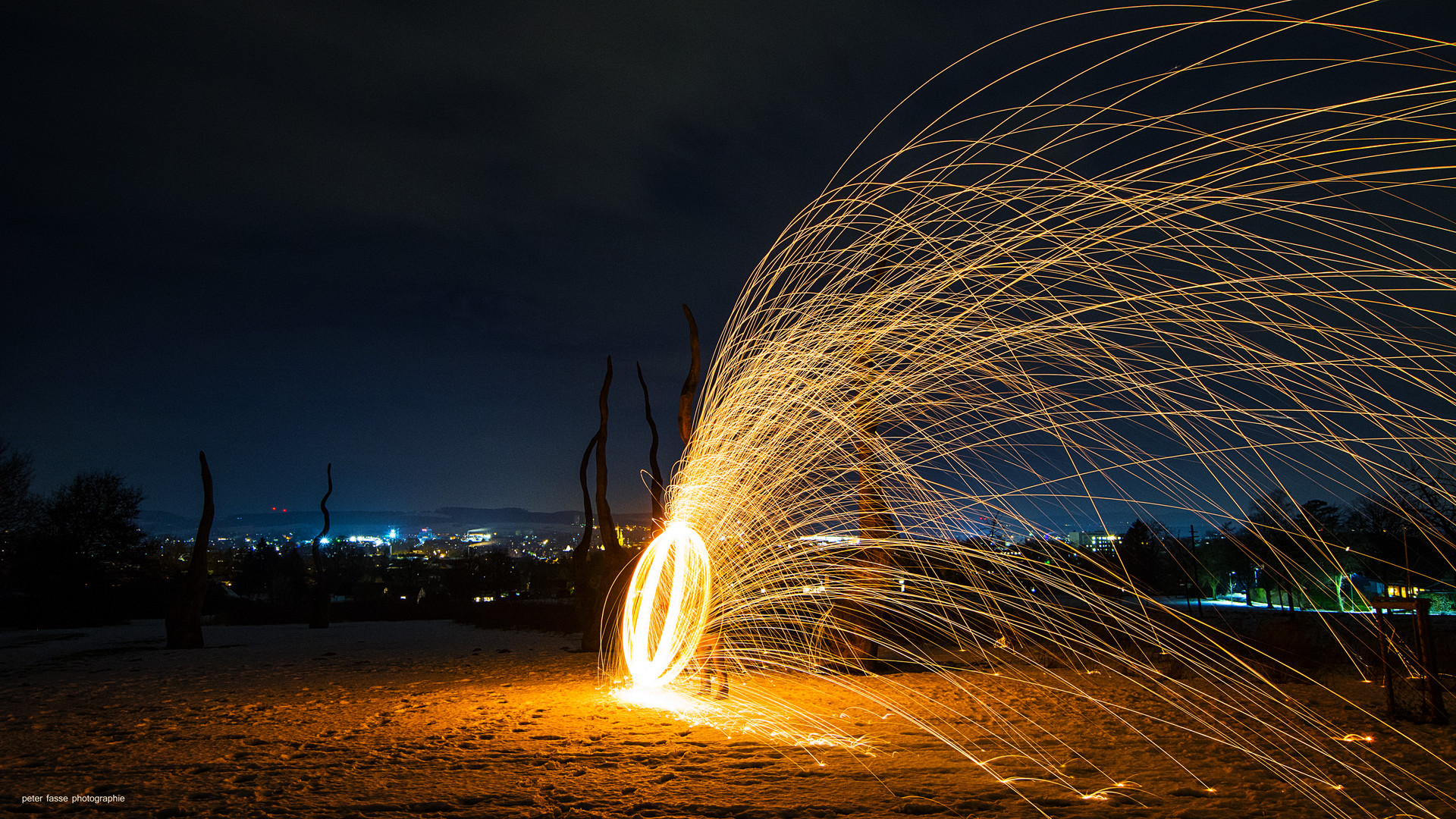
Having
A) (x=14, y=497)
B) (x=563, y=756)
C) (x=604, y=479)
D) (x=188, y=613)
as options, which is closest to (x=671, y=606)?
(x=563, y=756)

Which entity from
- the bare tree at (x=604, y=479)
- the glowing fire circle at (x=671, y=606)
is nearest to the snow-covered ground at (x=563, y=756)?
the glowing fire circle at (x=671, y=606)

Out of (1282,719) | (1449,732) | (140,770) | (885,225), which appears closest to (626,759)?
(140,770)

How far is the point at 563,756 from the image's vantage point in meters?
5.45

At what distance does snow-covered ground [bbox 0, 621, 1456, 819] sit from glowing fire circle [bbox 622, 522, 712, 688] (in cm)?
66

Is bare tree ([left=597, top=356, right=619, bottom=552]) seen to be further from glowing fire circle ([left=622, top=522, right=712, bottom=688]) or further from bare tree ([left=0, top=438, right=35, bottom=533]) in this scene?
bare tree ([left=0, top=438, right=35, bottom=533])

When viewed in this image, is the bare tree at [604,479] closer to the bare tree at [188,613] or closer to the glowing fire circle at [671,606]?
the glowing fire circle at [671,606]

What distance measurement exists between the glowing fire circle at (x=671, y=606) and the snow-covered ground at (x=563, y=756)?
66cm

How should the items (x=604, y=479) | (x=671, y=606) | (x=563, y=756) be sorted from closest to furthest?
(x=563, y=756)
(x=671, y=606)
(x=604, y=479)

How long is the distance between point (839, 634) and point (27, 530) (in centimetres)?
2921

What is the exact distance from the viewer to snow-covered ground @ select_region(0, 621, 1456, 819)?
14.1 ft

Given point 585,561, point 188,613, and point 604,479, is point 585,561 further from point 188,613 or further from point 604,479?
point 188,613

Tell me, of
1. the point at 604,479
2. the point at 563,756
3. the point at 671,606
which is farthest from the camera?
the point at 604,479

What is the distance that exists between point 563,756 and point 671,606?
96.2 inches

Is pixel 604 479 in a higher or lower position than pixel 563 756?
higher
